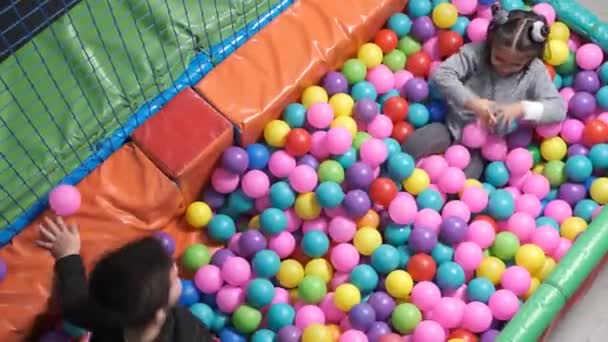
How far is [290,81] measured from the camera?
2059 millimetres

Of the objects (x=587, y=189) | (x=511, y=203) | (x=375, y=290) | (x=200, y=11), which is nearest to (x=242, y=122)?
(x=200, y=11)

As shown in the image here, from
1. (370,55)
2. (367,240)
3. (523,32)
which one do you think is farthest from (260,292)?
(523,32)

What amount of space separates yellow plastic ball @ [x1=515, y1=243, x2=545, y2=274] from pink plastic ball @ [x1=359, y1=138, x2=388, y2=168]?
0.38 metres

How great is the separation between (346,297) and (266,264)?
0.63ft

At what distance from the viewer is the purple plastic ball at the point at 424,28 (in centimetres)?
220

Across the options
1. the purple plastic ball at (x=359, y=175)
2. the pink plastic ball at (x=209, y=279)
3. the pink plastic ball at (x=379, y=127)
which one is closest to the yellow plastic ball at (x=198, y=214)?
the pink plastic ball at (x=209, y=279)

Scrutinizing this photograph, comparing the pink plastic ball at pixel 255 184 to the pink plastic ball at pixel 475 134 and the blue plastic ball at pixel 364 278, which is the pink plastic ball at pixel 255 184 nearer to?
the blue plastic ball at pixel 364 278

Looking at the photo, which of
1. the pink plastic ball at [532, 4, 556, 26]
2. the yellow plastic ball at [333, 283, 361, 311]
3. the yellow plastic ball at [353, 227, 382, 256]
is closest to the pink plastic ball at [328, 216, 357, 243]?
the yellow plastic ball at [353, 227, 382, 256]

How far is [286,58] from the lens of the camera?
82.3 inches

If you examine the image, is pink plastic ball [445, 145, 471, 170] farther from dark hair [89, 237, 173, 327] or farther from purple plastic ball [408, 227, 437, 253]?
dark hair [89, 237, 173, 327]

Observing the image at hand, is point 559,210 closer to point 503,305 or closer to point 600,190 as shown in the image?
point 600,190

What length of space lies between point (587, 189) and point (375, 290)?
575 mm

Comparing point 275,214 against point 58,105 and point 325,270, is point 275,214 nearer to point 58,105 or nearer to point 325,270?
point 325,270

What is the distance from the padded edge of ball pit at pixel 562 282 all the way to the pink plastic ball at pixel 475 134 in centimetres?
34
